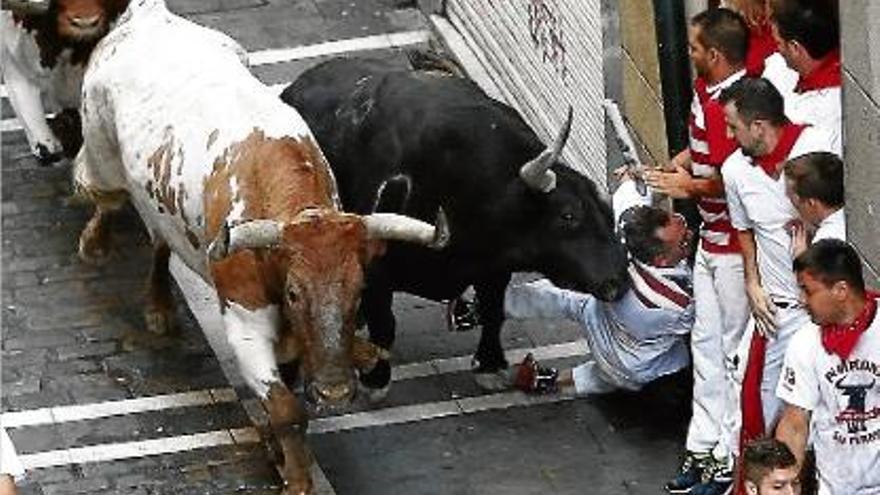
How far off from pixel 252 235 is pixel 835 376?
278 cm

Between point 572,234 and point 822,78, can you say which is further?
point 572,234

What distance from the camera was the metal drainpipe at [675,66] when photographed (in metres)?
13.5

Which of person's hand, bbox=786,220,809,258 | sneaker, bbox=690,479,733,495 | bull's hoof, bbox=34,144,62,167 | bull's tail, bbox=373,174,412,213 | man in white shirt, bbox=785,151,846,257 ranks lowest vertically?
sneaker, bbox=690,479,733,495

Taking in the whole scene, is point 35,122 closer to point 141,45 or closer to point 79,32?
point 79,32

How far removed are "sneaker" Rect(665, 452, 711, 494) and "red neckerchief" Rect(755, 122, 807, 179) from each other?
64.3 inches

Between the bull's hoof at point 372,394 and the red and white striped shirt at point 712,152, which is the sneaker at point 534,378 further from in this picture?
the red and white striped shirt at point 712,152

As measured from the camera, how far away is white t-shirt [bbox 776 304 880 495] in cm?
1105

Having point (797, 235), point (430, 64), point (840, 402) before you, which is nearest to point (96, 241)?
point (430, 64)

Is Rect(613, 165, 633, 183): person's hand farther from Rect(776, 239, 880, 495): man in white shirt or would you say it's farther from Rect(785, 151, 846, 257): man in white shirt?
Rect(776, 239, 880, 495): man in white shirt

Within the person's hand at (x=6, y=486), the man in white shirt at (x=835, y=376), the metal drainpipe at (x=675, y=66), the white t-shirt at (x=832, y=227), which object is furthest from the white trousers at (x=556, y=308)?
the person's hand at (x=6, y=486)

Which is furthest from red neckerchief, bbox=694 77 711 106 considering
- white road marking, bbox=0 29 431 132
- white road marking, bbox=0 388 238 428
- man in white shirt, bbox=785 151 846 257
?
white road marking, bbox=0 29 431 132

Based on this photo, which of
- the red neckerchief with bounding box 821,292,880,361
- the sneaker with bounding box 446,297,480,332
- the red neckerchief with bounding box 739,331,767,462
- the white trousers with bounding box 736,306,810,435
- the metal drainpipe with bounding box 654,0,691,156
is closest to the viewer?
the red neckerchief with bounding box 821,292,880,361

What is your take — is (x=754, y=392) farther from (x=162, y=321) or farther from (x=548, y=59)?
(x=548, y=59)

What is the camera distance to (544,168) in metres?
13.0
